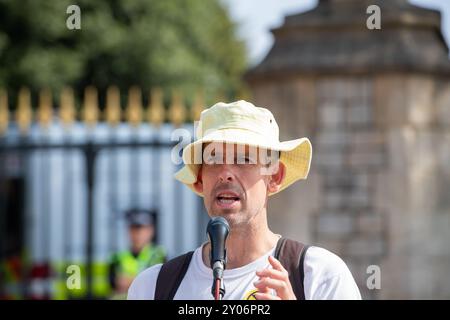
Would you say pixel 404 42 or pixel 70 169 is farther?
pixel 70 169

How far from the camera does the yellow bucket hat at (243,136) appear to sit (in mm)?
3276

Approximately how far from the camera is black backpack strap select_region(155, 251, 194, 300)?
126 inches

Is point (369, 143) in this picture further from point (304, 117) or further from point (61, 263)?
point (61, 263)

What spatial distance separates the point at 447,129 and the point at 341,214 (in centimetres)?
123

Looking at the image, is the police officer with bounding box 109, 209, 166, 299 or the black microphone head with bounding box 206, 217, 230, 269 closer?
the black microphone head with bounding box 206, 217, 230, 269

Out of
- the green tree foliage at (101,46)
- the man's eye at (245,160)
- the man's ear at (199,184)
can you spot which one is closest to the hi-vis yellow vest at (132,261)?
the man's ear at (199,184)

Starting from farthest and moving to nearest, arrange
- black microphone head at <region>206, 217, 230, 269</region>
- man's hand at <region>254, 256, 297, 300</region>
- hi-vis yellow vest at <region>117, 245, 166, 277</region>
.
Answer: hi-vis yellow vest at <region>117, 245, 166, 277</region> → black microphone head at <region>206, 217, 230, 269</region> → man's hand at <region>254, 256, 297, 300</region>

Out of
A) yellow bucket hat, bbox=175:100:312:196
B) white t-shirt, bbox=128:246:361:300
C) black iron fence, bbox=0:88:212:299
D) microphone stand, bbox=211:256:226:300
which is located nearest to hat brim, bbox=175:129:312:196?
yellow bucket hat, bbox=175:100:312:196

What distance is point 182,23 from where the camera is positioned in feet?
78.0

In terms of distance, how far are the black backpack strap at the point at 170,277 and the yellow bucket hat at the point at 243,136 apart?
0.30 metres

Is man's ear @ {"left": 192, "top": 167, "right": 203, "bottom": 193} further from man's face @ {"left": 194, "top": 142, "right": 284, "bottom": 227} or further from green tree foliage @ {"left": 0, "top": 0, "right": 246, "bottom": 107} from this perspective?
green tree foliage @ {"left": 0, "top": 0, "right": 246, "bottom": 107}

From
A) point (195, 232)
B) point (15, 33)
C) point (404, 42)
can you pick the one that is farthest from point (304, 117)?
point (15, 33)

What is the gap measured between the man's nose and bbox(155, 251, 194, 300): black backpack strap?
306 millimetres

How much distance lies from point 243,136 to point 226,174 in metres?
0.14
